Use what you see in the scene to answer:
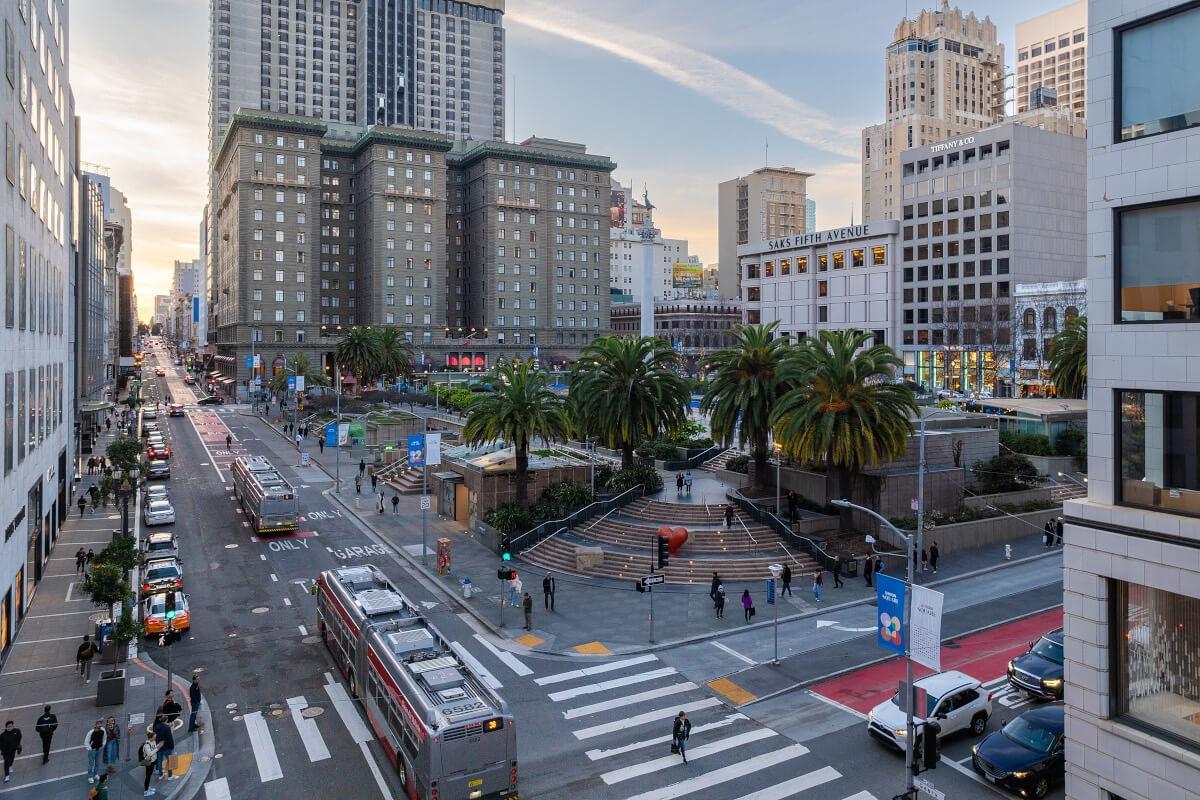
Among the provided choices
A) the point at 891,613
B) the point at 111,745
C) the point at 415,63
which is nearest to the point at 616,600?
the point at 891,613

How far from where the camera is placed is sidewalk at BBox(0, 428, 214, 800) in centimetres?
1928

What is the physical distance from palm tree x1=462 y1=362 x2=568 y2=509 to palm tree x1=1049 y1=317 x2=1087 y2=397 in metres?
40.9

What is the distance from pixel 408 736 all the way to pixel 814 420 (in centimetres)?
2589

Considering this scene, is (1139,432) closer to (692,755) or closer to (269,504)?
(692,755)

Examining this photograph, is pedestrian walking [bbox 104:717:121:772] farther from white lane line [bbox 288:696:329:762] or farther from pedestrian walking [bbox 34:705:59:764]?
white lane line [bbox 288:696:329:762]

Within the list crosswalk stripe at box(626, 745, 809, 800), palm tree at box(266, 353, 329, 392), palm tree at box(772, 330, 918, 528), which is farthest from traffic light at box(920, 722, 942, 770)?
palm tree at box(266, 353, 329, 392)

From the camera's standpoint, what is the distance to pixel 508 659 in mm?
27703

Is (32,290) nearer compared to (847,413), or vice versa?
(32,290)

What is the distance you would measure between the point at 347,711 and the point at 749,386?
2750 cm

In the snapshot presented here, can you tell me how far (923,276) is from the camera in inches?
4304

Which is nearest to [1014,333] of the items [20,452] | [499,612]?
[499,612]

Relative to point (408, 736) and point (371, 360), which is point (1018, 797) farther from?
point (371, 360)

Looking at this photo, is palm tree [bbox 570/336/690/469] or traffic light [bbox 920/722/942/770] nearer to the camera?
traffic light [bbox 920/722/942/770]

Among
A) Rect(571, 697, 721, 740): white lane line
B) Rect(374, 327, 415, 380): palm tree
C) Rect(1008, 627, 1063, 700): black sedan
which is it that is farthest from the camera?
Rect(374, 327, 415, 380): palm tree
